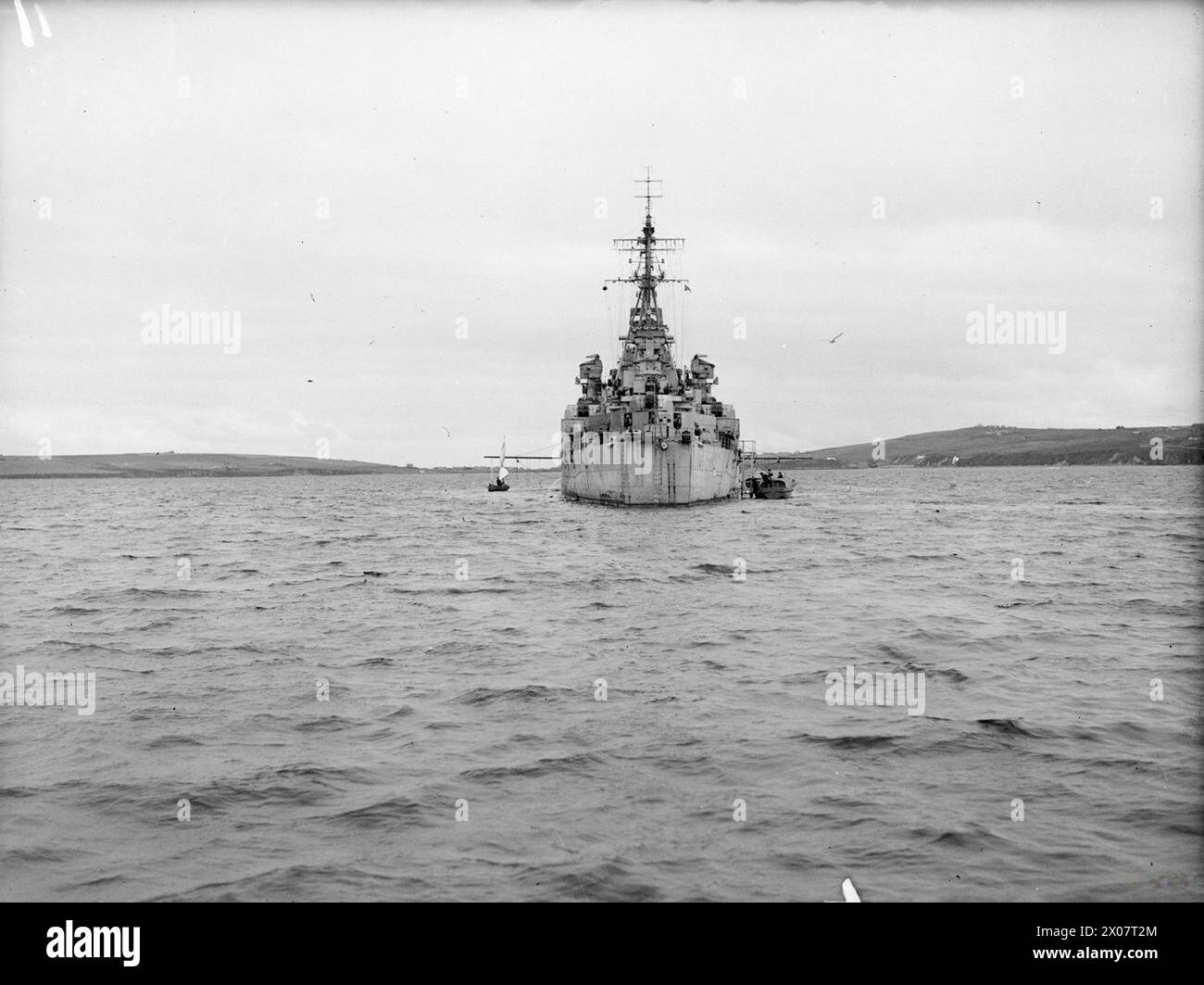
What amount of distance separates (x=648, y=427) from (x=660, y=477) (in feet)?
10.7

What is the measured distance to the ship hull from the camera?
60.1 meters

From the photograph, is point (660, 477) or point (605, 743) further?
point (660, 477)

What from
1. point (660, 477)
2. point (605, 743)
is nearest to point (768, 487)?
point (660, 477)

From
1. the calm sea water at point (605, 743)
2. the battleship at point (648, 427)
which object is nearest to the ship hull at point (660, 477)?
the battleship at point (648, 427)

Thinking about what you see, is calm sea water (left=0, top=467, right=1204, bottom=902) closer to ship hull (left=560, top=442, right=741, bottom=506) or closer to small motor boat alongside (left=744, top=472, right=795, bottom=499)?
ship hull (left=560, top=442, right=741, bottom=506)

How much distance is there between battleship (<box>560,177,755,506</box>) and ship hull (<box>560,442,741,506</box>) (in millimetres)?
61

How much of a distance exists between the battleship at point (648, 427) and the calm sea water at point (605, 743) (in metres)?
32.6

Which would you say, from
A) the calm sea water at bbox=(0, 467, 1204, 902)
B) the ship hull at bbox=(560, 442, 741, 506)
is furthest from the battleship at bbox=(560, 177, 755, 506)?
the calm sea water at bbox=(0, 467, 1204, 902)

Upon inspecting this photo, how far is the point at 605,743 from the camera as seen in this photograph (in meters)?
11.3

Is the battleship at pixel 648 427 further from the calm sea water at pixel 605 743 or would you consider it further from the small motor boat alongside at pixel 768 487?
the calm sea water at pixel 605 743

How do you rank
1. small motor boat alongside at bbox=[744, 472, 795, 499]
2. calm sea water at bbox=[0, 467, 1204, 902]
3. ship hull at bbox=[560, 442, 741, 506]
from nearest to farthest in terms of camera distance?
calm sea water at bbox=[0, 467, 1204, 902] < ship hull at bbox=[560, 442, 741, 506] < small motor boat alongside at bbox=[744, 472, 795, 499]

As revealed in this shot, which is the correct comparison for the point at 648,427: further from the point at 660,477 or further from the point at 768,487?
the point at 768,487

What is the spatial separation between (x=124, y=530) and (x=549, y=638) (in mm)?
47869
